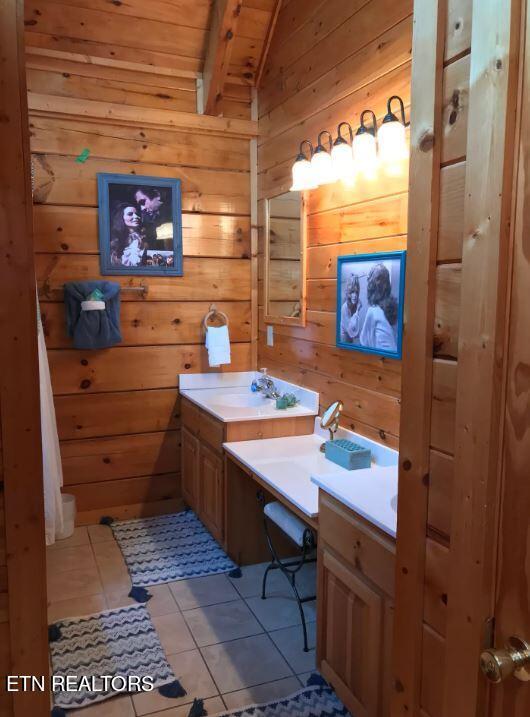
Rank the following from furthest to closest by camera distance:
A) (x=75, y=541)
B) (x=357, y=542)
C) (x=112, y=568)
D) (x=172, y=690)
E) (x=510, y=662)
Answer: (x=75, y=541), (x=112, y=568), (x=172, y=690), (x=357, y=542), (x=510, y=662)

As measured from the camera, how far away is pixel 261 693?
2.11 m

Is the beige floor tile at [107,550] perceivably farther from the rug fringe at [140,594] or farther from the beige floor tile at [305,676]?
the beige floor tile at [305,676]

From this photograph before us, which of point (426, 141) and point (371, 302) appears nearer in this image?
point (426, 141)

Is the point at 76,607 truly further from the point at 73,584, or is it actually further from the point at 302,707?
the point at 302,707

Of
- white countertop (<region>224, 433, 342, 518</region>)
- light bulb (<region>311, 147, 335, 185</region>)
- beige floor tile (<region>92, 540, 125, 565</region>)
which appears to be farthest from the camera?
beige floor tile (<region>92, 540, 125, 565</region>)

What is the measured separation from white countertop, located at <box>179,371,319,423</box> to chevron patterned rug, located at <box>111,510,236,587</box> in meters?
0.78

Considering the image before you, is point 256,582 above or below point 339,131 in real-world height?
below

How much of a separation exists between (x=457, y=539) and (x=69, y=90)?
3.24 m

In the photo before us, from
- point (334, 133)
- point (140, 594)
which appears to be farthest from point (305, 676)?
point (334, 133)

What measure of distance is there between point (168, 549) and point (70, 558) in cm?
52

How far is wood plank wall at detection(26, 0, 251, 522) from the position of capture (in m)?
3.28

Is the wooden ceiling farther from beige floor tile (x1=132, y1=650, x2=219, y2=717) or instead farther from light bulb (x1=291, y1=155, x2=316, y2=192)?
beige floor tile (x1=132, y1=650, x2=219, y2=717)

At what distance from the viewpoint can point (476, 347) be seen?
947mm

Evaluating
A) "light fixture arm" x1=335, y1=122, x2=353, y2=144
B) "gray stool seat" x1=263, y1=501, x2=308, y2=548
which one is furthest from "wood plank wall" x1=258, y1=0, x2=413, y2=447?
"gray stool seat" x1=263, y1=501, x2=308, y2=548
